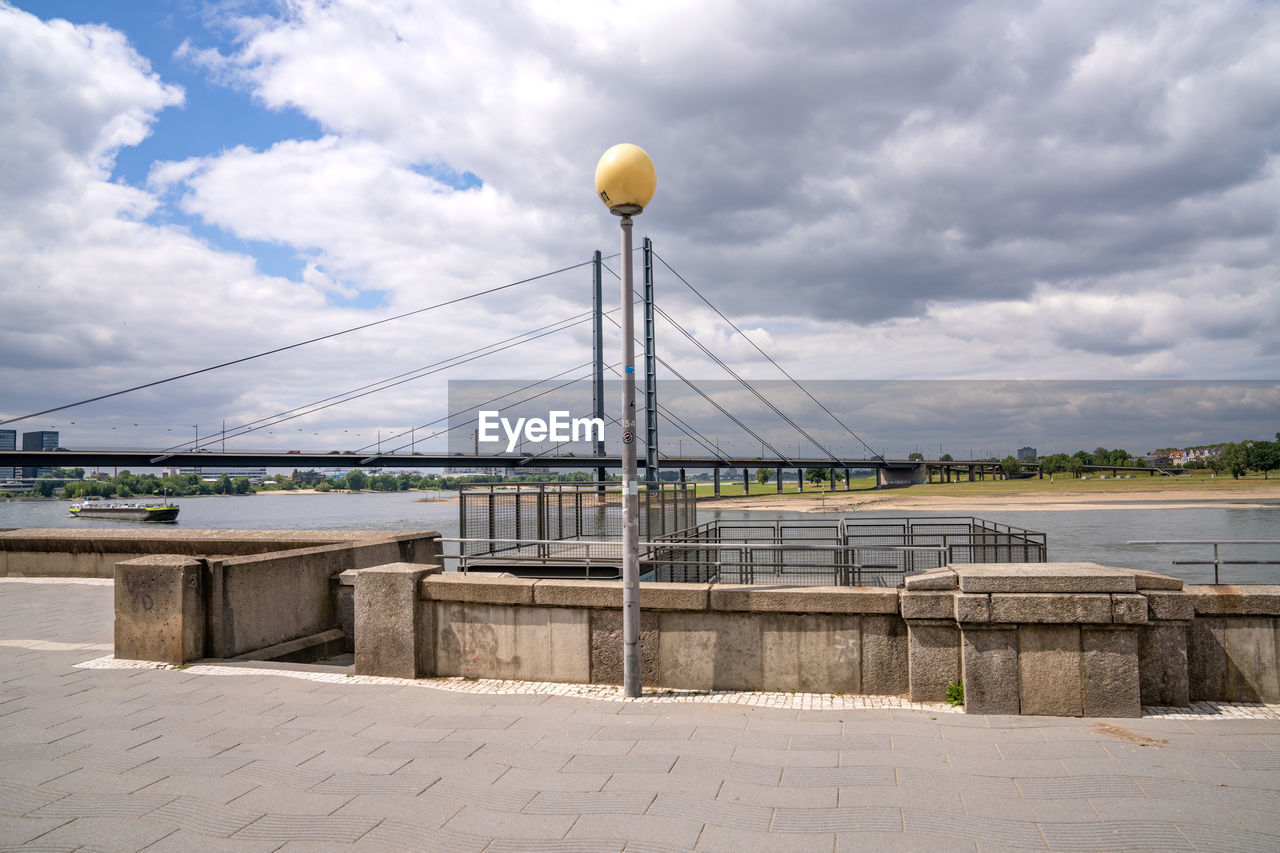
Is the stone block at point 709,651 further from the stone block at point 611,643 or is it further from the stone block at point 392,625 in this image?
the stone block at point 392,625

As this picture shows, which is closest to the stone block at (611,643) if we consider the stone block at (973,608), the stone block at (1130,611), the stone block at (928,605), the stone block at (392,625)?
the stone block at (392,625)

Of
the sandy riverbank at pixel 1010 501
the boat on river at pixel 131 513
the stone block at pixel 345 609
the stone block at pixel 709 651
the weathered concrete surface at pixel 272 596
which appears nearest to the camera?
the stone block at pixel 709 651

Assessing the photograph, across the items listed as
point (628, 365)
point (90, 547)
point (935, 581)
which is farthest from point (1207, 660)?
point (90, 547)

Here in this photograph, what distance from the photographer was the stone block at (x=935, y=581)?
5379 millimetres

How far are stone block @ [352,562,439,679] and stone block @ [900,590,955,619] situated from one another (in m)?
3.71

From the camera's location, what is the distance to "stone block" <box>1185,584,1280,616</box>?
18.2 feet

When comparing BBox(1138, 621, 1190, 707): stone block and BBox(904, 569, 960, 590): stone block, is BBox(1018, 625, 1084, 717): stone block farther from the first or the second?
BBox(1138, 621, 1190, 707): stone block

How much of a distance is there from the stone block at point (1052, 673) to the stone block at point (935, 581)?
531 mm

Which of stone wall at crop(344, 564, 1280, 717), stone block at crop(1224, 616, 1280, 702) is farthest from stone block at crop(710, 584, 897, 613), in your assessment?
stone block at crop(1224, 616, 1280, 702)

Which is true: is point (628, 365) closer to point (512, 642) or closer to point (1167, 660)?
point (512, 642)

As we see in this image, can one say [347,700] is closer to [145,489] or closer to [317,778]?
[317,778]

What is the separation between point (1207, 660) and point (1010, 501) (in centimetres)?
7610

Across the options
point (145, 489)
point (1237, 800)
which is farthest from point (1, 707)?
point (145, 489)

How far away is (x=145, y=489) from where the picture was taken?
335 ft
